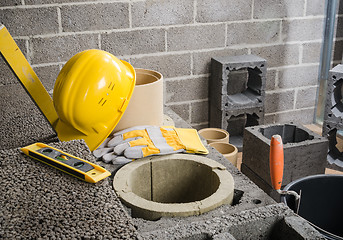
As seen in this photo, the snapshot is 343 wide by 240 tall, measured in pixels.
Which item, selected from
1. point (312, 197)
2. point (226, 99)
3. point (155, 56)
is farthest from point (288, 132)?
point (155, 56)

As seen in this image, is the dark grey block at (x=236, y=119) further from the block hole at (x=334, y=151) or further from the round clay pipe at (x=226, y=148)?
the block hole at (x=334, y=151)

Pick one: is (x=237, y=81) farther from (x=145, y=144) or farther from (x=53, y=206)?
(x=53, y=206)

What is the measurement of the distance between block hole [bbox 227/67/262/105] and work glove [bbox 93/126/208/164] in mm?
1405

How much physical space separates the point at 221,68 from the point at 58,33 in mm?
1325

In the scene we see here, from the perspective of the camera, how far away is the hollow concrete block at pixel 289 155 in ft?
7.97

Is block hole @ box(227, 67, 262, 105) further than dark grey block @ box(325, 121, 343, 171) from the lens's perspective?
Yes

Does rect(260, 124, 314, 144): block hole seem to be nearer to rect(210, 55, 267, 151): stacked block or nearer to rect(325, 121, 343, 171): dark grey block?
rect(325, 121, 343, 171): dark grey block

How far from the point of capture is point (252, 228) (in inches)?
49.5

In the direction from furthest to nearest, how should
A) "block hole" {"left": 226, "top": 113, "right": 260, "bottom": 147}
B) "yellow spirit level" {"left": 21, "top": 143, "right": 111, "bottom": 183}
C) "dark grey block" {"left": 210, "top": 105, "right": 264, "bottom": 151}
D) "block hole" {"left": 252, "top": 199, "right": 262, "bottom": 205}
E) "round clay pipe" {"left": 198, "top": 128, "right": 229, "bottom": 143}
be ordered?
1. "block hole" {"left": 226, "top": 113, "right": 260, "bottom": 147}
2. "dark grey block" {"left": 210, "top": 105, "right": 264, "bottom": 151}
3. "round clay pipe" {"left": 198, "top": 128, "right": 229, "bottom": 143}
4. "block hole" {"left": 252, "top": 199, "right": 262, "bottom": 205}
5. "yellow spirit level" {"left": 21, "top": 143, "right": 111, "bottom": 183}

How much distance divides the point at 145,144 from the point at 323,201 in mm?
919

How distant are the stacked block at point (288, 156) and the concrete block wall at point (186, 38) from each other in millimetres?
948

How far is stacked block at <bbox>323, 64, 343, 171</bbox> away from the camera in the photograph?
2.93 meters

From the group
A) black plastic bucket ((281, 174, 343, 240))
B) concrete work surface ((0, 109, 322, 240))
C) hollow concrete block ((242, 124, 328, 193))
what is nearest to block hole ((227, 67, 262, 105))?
hollow concrete block ((242, 124, 328, 193))

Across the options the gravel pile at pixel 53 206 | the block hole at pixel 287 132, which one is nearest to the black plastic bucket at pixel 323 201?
the block hole at pixel 287 132
